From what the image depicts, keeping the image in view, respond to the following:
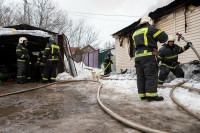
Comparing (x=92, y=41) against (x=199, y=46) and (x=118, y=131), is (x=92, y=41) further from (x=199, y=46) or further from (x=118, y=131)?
(x=118, y=131)

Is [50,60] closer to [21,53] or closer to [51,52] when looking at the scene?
[51,52]

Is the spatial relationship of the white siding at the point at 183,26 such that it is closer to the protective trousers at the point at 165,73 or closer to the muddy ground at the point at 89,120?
the protective trousers at the point at 165,73

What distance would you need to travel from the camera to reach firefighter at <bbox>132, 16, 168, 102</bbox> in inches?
108

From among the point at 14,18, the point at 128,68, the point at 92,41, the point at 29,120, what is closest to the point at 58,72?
the point at 128,68

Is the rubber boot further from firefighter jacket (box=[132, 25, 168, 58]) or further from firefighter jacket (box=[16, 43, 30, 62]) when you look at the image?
firefighter jacket (box=[16, 43, 30, 62])

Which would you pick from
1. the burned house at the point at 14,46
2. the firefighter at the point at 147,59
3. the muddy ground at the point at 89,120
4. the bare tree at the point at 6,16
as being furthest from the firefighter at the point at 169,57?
the bare tree at the point at 6,16

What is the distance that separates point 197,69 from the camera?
4793mm

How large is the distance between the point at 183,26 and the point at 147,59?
427cm

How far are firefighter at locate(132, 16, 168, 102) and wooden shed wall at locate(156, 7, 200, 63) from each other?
138 inches

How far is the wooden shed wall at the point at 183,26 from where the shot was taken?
5211mm

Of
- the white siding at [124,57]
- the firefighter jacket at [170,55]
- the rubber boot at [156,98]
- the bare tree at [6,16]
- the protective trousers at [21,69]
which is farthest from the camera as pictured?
the bare tree at [6,16]

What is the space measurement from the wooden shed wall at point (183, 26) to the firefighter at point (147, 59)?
3.50 meters

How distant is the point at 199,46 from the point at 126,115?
4.96 meters

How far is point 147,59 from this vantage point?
2793 millimetres
